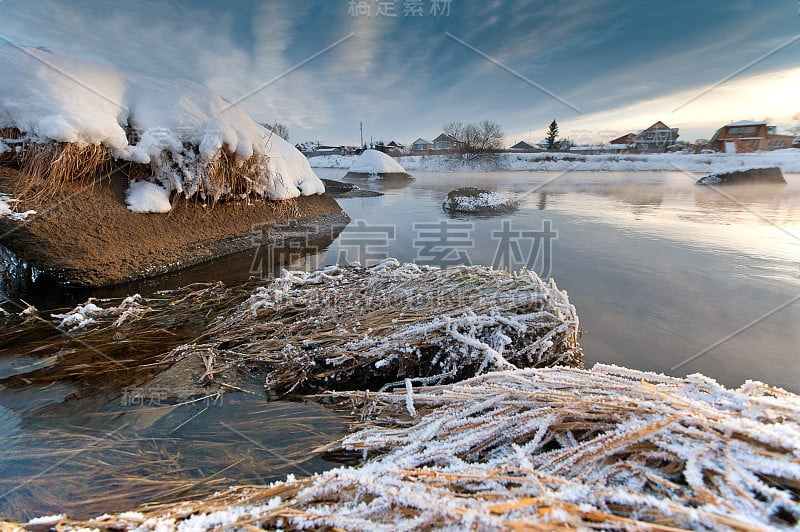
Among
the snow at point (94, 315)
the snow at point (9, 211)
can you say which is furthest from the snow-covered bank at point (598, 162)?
the snow at point (9, 211)

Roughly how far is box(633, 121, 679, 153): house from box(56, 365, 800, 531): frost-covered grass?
47.6 m

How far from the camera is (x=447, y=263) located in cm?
535

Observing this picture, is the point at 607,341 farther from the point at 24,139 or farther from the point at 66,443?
the point at 24,139

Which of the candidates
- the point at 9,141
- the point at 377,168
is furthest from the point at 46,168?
the point at 377,168

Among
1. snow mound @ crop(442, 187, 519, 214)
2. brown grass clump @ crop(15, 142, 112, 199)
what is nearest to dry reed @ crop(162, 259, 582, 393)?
brown grass clump @ crop(15, 142, 112, 199)

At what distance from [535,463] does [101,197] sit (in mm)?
5473

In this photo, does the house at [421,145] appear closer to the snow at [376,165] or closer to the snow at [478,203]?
the snow at [376,165]

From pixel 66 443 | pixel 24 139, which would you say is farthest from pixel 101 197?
pixel 66 443

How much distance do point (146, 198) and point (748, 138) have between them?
45.9m

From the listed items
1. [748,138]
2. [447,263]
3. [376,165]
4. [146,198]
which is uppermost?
[748,138]

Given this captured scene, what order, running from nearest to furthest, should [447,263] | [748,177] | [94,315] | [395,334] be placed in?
[395,334] → [94,315] → [447,263] → [748,177]

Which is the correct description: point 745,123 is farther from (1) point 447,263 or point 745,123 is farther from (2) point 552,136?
(1) point 447,263

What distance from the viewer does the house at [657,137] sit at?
38438mm

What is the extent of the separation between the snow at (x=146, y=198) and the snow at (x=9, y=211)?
0.95 meters
